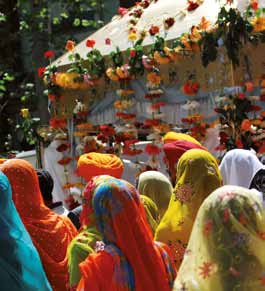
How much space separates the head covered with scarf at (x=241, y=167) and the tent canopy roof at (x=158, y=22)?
197cm

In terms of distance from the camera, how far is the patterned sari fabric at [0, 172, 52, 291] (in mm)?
2957

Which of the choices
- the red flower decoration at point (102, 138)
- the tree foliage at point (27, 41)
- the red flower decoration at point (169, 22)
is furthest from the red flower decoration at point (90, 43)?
the tree foliage at point (27, 41)

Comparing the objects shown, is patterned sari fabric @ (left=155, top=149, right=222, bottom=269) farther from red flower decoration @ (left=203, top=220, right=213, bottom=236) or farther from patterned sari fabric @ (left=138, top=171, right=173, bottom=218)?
red flower decoration @ (left=203, top=220, right=213, bottom=236)

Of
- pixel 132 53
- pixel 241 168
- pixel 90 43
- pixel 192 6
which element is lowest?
pixel 241 168

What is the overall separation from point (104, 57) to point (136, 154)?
118cm

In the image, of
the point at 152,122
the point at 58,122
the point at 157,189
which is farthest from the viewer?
the point at 58,122

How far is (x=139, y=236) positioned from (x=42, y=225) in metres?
1.07

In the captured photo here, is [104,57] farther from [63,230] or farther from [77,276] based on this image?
[77,276]

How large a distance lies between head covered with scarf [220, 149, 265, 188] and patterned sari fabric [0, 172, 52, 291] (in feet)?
7.41

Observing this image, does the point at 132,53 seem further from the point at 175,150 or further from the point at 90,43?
the point at 175,150

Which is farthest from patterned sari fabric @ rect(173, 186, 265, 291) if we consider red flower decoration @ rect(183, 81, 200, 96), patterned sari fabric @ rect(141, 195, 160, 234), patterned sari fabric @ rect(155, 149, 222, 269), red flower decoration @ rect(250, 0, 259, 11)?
red flower decoration @ rect(183, 81, 200, 96)

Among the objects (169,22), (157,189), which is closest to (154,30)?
(169,22)

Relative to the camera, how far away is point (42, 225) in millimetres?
3793

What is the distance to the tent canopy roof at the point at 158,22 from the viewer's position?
719 cm
